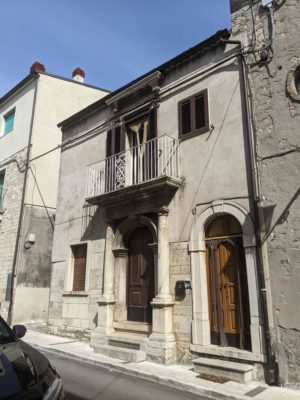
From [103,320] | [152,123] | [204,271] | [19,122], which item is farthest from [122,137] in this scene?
[19,122]

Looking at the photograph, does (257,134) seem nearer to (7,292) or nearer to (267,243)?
(267,243)

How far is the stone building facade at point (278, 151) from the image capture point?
6.13 metres

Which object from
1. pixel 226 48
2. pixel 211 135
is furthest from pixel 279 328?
pixel 226 48

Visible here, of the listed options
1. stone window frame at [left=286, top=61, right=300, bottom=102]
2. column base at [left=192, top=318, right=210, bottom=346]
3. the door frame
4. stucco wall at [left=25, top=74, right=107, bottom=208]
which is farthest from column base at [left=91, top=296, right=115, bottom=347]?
stucco wall at [left=25, top=74, right=107, bottom=208]

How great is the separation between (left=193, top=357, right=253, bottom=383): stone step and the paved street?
940mm

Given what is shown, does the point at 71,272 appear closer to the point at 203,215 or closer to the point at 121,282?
the point at 121,282

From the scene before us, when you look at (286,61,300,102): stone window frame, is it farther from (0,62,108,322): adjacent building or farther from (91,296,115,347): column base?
(0,62,108,322): adjacent building

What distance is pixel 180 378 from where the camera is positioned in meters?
6.30

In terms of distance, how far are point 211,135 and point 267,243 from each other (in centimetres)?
290

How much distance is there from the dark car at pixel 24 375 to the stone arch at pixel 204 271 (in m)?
4.35

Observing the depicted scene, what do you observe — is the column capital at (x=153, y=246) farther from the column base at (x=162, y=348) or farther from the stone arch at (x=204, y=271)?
the column base at (x=162, y=348)

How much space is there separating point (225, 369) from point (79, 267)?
585 cm

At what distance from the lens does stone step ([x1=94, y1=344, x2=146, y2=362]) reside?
761 cm

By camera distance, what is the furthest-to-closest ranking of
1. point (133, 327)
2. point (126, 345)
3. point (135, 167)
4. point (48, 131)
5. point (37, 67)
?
point (37, 67)
point (48, 131)
point (135, 167)
point (133, 327)
point (126, 345)
